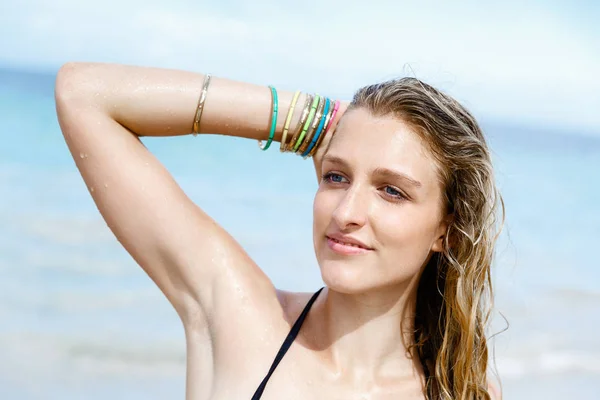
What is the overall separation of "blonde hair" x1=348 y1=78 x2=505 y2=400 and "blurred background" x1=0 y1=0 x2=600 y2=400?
0.81 ft

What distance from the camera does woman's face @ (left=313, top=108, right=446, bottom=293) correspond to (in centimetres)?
246

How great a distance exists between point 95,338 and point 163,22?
438 inches

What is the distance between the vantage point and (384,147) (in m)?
2.50

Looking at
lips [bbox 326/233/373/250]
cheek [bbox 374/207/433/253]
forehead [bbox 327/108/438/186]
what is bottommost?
lips [bbox 326/233/373/250]

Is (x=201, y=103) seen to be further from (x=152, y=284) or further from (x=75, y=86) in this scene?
(x=152, y=284)

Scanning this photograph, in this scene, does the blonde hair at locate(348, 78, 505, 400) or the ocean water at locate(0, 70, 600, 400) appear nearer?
the blonde hair at locate(348, 78, 505, 400)

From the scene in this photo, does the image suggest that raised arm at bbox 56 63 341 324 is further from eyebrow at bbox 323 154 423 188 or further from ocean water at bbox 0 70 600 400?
ocean water at bbox 0 70 600 400

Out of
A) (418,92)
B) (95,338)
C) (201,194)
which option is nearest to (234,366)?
(418,92)

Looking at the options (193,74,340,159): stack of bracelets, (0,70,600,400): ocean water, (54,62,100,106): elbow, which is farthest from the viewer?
(0,70,600,400): ocean water

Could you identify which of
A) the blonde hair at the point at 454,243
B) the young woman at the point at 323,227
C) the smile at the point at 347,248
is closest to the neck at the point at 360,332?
the young woman at the point at 323,227

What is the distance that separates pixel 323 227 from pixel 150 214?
1.69ft

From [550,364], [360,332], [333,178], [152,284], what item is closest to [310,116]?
[333,178]

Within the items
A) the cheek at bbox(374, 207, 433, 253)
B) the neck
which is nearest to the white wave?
the neck

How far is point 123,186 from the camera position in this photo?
2.48 metres
